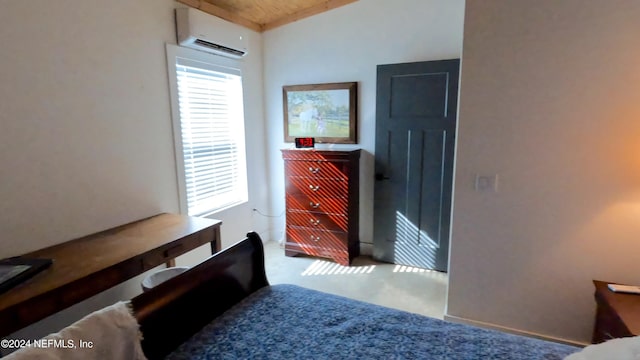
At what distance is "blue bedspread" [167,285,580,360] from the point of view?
4.09 feet

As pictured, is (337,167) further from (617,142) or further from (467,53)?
(617,142)

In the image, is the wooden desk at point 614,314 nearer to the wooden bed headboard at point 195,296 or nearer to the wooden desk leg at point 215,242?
the wooden bed headboard at point 195,296

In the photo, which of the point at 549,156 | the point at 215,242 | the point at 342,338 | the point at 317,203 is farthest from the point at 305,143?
the point at 342,338

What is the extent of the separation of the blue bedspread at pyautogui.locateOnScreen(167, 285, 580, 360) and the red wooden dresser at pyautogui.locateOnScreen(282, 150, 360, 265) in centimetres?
187

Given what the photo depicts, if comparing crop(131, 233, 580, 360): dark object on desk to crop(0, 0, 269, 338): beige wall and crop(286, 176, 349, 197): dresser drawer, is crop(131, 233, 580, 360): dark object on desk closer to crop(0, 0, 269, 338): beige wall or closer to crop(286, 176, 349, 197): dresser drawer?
crop(0, 0, 269, 338): beige wall

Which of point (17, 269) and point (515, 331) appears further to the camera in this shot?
point (515, 331)

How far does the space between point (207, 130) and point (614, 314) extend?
125 inches

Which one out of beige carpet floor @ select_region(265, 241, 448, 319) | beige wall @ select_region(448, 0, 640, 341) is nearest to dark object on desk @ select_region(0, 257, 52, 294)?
beige carpet floor @ select_region(265, 241, 448, 319)

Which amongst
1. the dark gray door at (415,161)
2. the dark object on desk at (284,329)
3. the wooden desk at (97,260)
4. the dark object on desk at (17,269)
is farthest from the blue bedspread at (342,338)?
the dark gray door at (415,161)

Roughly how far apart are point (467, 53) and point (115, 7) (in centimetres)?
235

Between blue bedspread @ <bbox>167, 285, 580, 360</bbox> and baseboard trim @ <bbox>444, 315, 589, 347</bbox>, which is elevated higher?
blue bedspread @ <bbox>167, 285, 580, 360</bbox>

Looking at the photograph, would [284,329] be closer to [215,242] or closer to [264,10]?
[215,242]

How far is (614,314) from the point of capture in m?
1.66

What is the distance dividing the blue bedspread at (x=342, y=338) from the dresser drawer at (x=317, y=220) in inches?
73.2
